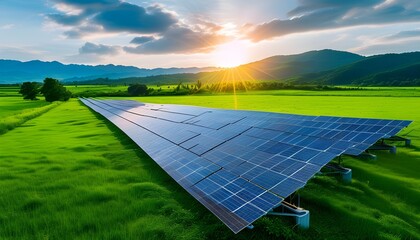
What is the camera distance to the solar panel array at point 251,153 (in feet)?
30.1

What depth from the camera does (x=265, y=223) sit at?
355 inches

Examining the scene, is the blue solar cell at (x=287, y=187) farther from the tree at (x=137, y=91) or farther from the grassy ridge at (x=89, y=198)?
the tree at (x=137, y=91)

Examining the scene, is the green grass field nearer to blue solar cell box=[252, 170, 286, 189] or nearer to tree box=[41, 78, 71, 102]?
blue solar cell box=[252, 170, 286, 189]

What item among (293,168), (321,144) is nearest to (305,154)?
(293,168)

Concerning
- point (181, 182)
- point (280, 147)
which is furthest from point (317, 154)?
point (181, 182)

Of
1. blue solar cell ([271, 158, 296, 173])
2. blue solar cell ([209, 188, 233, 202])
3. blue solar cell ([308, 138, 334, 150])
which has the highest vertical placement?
blue solar cell ([308, 138, 334, 150])

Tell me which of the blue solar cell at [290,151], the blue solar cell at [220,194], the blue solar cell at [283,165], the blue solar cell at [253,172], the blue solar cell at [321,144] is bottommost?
the blue solar cell at [220,194]

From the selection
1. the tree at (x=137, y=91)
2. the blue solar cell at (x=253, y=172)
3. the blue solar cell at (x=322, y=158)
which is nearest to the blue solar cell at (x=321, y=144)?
the blue solar cell at (x=322, y=158)

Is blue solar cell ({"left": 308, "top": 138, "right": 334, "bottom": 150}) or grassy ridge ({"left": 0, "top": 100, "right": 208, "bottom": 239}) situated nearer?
grassy ridge ({"left": 0, "top": 100, "right": 208, "bottom": 239})

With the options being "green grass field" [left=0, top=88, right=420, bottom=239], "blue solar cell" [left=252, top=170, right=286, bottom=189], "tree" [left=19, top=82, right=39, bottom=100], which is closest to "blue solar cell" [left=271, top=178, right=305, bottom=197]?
"blue solar cell" [left=252, top=170, right=286, bottom=189]

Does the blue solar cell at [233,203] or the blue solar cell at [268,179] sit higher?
the blue solar cell at [268,179]

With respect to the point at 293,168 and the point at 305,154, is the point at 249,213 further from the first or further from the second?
the point at 305,154

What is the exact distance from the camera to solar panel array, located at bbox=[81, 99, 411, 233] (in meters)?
9.16

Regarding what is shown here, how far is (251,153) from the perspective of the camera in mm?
13273
